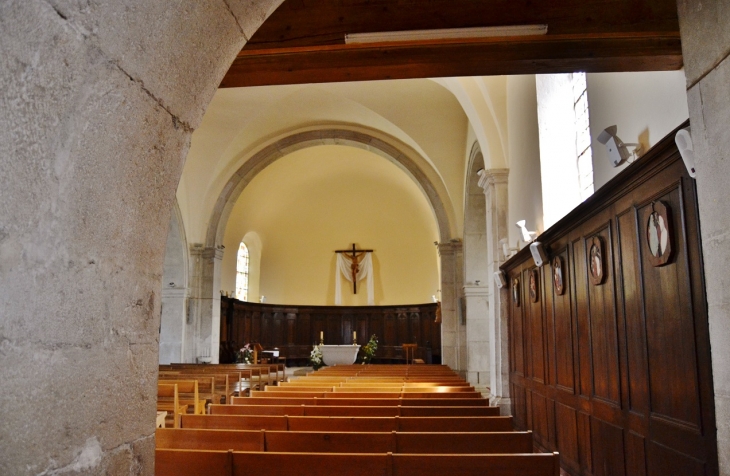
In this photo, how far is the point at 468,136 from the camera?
15.8 meters

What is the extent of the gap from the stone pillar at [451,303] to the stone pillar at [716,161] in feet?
49.8

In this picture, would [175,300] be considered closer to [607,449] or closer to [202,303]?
[202,303]

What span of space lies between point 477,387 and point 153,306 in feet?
44.1

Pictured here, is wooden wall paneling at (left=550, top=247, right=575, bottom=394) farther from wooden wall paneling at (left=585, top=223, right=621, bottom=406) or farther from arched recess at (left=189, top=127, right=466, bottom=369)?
arched recess at (left=189, top=127, right=466, bottom=369)

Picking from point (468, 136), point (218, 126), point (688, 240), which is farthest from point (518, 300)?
point (218, 126)

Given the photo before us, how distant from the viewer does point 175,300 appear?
1845 centimetres

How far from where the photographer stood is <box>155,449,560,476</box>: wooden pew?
3.89 m

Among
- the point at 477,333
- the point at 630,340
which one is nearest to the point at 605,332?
the point at 630,340

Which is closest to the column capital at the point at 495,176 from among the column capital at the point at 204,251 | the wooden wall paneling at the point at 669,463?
the wooden wall paneling at the point at 669,463

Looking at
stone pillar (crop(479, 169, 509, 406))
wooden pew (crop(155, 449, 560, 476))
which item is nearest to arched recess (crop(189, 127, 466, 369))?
stone pillar (crop(479, 169, 509, 406))

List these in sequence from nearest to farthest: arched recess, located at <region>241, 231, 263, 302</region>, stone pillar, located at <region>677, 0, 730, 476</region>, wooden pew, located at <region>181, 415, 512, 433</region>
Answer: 1. stone pillar, located at <region>677, 0, 730, 476</region>
2. wooden pew, located at <region>181, 415, 512, 433</region>
3. arched recess, located at <region>241, 231, 263, 302</region>

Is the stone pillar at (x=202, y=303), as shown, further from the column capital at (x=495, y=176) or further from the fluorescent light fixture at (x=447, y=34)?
the fluorescent light fixture at (x=447, y=34)

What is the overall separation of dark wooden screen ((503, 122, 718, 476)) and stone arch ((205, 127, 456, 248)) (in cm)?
1098

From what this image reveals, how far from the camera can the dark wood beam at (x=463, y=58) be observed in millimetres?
4348
